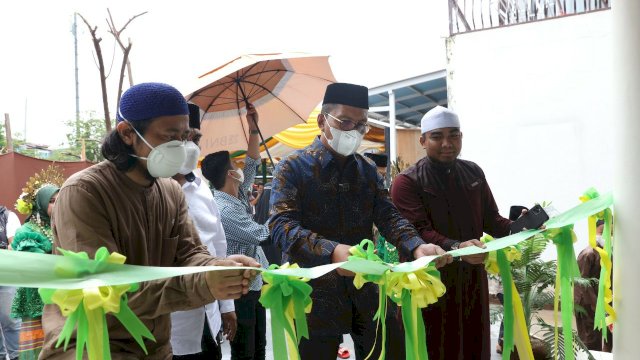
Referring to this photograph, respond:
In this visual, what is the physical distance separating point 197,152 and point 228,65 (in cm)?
191

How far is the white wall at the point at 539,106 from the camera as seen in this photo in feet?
23.4

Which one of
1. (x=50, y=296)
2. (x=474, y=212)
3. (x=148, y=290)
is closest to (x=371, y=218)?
(x=474, y=212)

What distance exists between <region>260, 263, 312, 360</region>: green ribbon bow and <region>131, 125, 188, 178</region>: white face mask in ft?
1.89

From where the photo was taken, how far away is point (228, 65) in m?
4.59

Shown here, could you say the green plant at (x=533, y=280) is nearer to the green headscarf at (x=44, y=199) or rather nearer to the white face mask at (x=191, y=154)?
the white face mask at (x=191, y=154)

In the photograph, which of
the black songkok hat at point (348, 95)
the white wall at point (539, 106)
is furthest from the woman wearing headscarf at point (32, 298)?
the white wall at point (539, 106)

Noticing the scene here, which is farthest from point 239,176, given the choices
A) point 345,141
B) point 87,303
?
point 87,303

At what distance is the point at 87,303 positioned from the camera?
66.9 inches

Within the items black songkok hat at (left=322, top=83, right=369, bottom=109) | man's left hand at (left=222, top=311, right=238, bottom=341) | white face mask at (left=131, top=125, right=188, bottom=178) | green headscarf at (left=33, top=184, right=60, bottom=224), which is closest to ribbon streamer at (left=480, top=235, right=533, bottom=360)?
black songkok hat at (left=322, top=83, right=369, bottom=109)

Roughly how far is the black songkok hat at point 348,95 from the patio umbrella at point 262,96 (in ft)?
5.98

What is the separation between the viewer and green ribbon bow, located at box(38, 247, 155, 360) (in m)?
1.70

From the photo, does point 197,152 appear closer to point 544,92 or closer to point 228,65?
point 228,65

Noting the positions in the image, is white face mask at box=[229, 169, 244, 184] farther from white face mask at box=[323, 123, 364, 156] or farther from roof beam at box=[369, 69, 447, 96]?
roof beam at box=[369, 69, 447, 96]

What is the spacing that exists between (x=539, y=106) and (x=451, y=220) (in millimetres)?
4721
